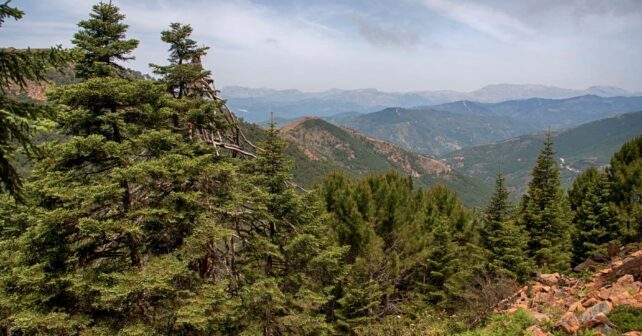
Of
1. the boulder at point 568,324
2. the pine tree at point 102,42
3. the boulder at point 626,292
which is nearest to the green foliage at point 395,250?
the boulder at point 568,324

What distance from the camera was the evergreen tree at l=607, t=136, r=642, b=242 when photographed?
26750mm

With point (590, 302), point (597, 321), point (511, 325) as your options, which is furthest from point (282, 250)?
point (590, 302)

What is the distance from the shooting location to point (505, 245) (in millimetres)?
22875

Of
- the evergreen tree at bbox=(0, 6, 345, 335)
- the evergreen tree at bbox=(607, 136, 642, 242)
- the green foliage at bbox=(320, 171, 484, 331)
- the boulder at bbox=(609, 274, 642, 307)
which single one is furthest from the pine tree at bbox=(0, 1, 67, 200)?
the evergreen tree at bbox=(607, 136, 642, 242)

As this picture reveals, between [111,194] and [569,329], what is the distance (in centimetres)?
1137

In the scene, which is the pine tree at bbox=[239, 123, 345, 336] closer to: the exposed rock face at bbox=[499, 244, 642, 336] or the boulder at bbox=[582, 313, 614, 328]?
the exposed rock face at bbox=[499, 244, 642, 336]

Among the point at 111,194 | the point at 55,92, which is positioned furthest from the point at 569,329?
the point at 55,92

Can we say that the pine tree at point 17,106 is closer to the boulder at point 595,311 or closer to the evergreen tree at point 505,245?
the boulder at point 595,311

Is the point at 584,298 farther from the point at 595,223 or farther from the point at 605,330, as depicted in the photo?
the point at 595,223

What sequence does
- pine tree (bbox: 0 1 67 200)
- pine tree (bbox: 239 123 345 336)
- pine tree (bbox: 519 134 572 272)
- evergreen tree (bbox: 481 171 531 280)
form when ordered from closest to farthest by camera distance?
pine tree (bbox: 0 1 67 200) < pine tree (bbox: 239 123 345 336) < evergreen tree (bbox: 481 171 531 280) < pine tree (bbox: 519 134 572 272)

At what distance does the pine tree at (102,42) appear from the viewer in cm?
930

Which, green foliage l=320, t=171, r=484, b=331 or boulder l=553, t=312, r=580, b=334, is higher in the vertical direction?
boulder l=553, t=312, r=580, b=334

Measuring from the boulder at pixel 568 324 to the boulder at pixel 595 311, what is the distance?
140 mm

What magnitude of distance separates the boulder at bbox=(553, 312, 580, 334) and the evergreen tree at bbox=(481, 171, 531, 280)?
12.1m
